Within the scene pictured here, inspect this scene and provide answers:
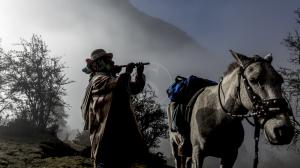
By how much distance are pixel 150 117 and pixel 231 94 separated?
1044 inches

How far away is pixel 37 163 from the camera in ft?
45.2

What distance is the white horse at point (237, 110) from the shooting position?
4238 millimetres

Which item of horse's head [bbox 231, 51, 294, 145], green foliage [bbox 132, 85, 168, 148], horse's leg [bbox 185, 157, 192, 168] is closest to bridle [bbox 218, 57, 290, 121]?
horse's head [bbox 231, 51, 294, 145]

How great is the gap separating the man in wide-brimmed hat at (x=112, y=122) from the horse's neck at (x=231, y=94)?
64.7 inches

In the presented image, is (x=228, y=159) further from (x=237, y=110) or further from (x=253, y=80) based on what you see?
(x=253, y=80)

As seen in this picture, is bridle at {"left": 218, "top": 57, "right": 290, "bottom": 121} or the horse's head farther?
bridle at {"left": 218, "top": 57, "right": 290, "bottom": 121}

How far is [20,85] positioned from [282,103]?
35.4m

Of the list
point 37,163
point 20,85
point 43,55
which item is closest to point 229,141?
point 37,163

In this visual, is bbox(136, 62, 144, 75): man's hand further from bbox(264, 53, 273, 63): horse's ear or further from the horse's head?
bbox(264, 53, 273, 63): horse's ear

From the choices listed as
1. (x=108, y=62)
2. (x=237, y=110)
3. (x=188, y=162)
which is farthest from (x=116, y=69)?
(x=188, y=162)

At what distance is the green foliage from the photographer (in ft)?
103

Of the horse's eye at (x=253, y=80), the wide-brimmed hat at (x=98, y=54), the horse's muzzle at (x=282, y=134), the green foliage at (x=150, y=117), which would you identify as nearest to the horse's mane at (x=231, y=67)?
the horse's eye at (x=253, y=80)

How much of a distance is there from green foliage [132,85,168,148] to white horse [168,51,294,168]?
2421cm

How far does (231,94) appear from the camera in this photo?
5.36 m
